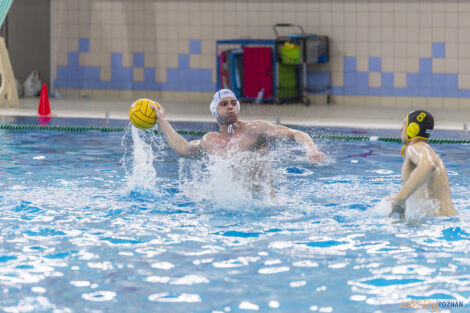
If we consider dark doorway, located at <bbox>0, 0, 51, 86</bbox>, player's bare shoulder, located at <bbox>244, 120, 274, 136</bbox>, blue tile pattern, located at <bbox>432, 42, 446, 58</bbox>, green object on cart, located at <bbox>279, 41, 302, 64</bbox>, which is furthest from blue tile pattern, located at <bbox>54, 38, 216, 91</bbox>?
player's bare shoulder, located at <bbox>244, 120, 274, 136</bbox>

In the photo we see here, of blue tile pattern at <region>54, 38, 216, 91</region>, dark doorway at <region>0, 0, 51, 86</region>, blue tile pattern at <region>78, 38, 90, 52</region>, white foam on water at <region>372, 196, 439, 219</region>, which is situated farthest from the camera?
dark doorway at <region>0, 0, 51, 86</region>

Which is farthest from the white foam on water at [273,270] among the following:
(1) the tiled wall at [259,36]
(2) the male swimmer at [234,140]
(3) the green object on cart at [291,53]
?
(1) the tiled wall at [259,36]

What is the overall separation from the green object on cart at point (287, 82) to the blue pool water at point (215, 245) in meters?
6.72

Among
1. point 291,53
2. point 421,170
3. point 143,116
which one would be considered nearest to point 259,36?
point 291,53

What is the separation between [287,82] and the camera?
13570 millimetres

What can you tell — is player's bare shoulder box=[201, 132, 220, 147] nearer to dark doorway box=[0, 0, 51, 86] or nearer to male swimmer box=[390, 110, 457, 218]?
male swimmer box=[390, 110, 457, 218]

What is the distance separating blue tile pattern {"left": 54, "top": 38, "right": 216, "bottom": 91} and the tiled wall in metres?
0.02

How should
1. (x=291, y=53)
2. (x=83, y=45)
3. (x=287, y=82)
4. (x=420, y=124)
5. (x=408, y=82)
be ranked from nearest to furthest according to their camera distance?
(x=420, y=124)
(x=291, y=53)
(x=408, y=82)
(x=287, y=82)
(x=83, y=45)

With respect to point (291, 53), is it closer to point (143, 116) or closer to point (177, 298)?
point (143, 116)

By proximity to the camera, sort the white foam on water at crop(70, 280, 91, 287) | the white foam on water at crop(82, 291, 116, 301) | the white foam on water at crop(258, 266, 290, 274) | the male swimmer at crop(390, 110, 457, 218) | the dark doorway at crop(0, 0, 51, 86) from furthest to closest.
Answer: the dark doorway at crop(0, 0, 51, 86), the male swimmer at crop(390, 110, 457, 218), the white foam on water at crop(258, 266, 290, 274), the white foam on water at crop(70, 280, 91, 287), the white foam on water at crop(82, 291, 116, 301)

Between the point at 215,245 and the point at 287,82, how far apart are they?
9.67m

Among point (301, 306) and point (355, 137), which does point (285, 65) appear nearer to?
point (355, 137)

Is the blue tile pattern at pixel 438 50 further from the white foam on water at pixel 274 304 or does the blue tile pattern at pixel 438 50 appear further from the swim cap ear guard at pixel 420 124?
the white foam on water at pixel 274 304

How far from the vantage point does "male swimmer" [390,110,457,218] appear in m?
4.13
